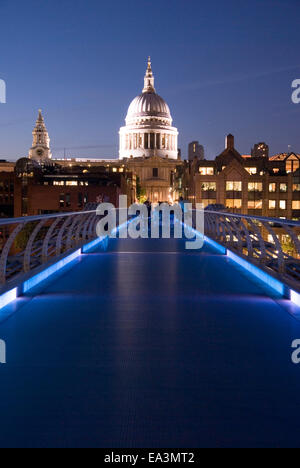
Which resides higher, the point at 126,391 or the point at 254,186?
the point at 254,186

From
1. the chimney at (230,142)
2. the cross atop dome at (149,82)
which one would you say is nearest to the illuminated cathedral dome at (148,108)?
the cross atop dome at (149,82)

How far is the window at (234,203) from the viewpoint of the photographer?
9681 centimetres

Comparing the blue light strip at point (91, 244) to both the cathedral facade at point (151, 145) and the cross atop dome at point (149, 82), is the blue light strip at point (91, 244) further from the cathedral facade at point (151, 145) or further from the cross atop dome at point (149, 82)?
the cross atop dome at point (149, 82)

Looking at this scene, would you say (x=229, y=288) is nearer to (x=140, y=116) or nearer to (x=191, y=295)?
(x=191, y=295)

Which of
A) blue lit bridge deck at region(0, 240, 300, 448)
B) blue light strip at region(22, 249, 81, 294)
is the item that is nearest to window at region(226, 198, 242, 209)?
blue light strip at region(22, 249, 81, 294)

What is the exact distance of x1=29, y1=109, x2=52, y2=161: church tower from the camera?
190 metres

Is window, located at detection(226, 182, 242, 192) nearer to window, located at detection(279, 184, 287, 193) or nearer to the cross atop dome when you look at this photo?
window, located at detection(279, 184, 287, 193)

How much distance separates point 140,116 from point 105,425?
166951 mm

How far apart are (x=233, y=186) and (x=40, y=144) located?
11157cm

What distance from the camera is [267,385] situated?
14.9ft

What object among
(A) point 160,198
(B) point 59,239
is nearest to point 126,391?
(B) point 59,239

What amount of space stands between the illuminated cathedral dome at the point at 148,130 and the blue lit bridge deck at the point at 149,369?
522 feet

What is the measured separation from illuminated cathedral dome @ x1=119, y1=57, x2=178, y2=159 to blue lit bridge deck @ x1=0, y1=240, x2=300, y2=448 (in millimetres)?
159213
